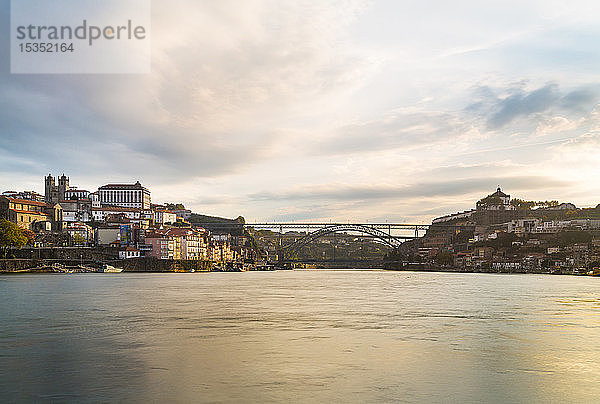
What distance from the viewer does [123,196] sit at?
408 ft

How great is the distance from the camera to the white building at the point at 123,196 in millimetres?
123250

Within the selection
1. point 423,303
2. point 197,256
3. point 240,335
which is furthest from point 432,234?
point 240,335

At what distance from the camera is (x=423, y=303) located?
918 inches

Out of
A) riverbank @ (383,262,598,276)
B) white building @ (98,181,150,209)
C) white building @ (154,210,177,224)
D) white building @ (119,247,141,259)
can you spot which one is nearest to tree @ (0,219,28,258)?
white building @ (119,247,141,259)

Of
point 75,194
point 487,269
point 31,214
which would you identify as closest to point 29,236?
point 31,214

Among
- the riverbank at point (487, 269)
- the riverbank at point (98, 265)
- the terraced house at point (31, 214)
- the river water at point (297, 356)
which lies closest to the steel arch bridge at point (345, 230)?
the riverbank at point (487, 269)

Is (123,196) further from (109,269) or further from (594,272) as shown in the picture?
(594,272)

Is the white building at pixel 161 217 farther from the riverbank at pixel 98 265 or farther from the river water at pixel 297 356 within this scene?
the river water at pixel 297 356

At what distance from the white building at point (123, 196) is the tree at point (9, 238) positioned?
165 feet

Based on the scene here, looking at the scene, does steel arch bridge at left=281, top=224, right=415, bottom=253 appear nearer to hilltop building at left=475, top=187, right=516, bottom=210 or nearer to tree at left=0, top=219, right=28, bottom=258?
hilltop building at left=475, top=187, right=516, bottom=210

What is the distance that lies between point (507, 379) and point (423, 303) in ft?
48.0

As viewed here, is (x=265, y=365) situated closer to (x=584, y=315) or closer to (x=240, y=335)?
(x=240, y=335)

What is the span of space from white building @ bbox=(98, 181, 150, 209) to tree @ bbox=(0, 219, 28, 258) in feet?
165

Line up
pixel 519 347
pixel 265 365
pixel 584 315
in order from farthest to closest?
pixel 584 315 → pixel 519 347 → pixel 265 365
